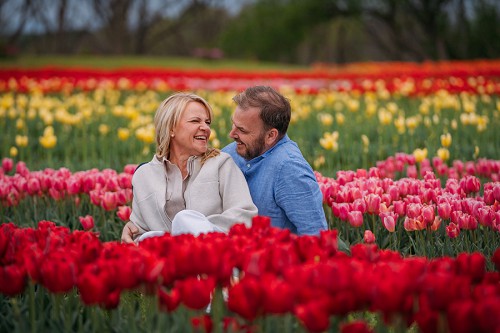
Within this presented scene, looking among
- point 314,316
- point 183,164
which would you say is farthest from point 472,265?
point 183,164

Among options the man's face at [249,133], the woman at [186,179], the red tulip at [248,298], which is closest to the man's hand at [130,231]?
the woman at [186,179]

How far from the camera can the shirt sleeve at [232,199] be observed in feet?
9.99

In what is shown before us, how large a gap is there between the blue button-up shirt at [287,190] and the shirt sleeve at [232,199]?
0.15m

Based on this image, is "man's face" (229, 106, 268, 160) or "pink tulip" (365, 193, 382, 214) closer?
"man's face" (229, 106, 268, 160)

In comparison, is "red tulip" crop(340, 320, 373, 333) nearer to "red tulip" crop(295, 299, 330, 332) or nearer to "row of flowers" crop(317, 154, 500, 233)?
"red tulip" crop(295, 299, 330, 332)

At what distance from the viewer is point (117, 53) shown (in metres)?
33.5

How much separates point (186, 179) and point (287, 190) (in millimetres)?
515

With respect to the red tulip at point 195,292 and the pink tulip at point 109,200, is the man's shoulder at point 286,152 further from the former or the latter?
the red tulip at point 195,292

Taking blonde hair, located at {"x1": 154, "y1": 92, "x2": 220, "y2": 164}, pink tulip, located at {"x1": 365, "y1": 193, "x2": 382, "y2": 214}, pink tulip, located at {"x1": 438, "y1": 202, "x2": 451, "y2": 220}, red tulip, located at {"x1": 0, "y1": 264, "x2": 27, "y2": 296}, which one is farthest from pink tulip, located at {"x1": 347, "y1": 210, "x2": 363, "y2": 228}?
red tulip, located at {"x1": 0, "y1": 264, "x2": 27, "y2": 296}

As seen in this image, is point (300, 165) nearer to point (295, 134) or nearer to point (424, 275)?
point (424, 275)

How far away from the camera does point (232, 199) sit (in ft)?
10.2

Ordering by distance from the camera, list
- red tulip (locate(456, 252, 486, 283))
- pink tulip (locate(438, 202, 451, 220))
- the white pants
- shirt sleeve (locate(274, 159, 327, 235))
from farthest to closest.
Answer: pink tulip (locate(438, 202, 451, 220)) < shirt sleeve (locate(274, 159, 327, 235)) < the white pants < red tulip (locate(456, 252, 486, 283))

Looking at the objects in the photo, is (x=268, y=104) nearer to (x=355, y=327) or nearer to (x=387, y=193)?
(x=387, y=193)

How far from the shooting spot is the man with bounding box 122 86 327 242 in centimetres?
316
